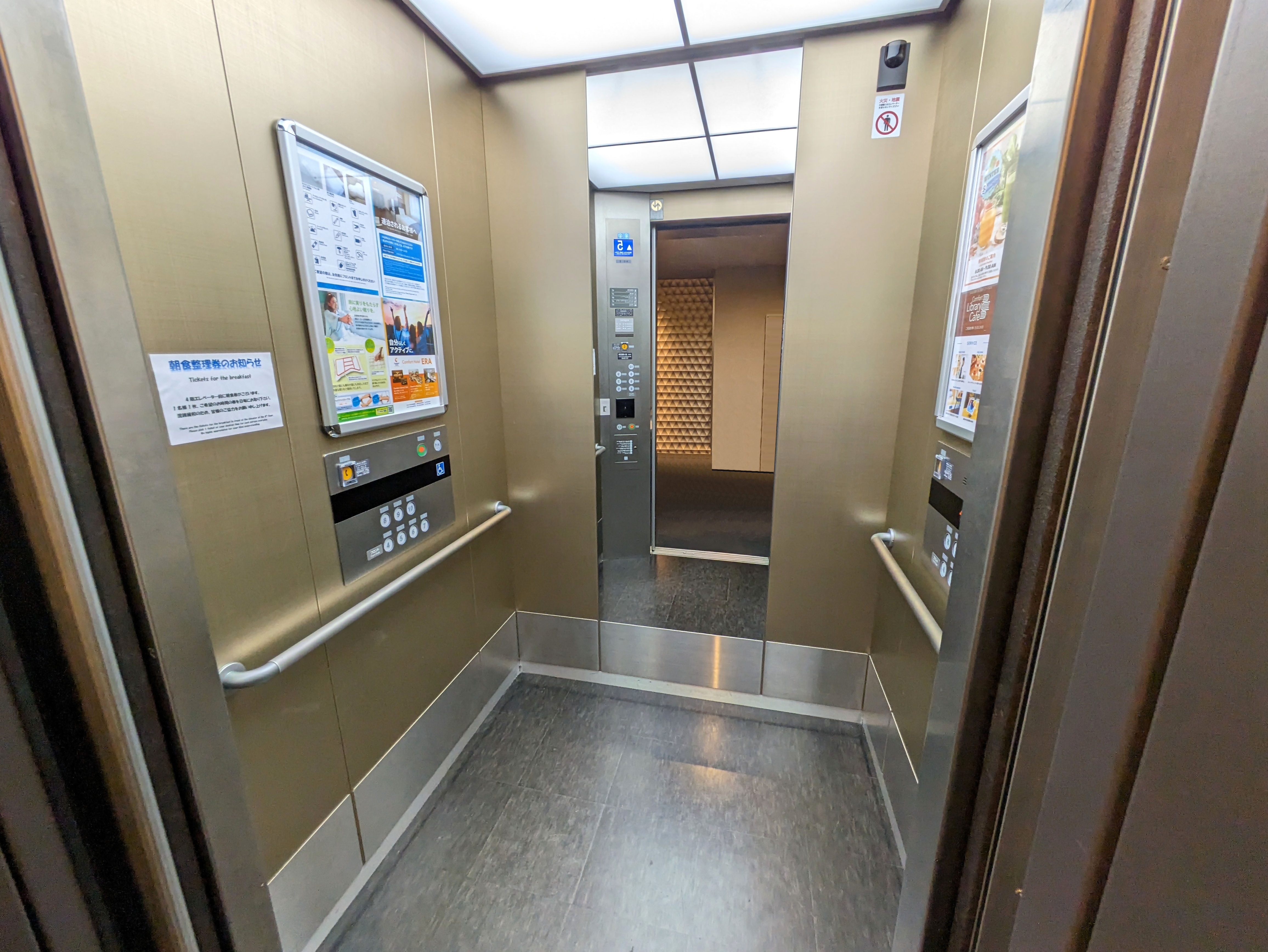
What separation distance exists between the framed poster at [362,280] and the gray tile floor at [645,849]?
4.87 feet

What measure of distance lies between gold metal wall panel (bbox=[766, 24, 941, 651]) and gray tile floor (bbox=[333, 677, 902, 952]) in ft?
1.96

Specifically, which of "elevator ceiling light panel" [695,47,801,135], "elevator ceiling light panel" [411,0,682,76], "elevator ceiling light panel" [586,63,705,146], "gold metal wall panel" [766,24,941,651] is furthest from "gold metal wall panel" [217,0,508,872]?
"gold metal wall panel" [766,24,941,651]

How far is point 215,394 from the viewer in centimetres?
108

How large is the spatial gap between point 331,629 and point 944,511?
178 cm

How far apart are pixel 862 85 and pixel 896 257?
0.60 m

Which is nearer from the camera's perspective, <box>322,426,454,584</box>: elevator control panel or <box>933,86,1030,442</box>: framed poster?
<box>933,86,1030,442</box>: framed poster

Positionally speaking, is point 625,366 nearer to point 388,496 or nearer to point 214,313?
point 388,496

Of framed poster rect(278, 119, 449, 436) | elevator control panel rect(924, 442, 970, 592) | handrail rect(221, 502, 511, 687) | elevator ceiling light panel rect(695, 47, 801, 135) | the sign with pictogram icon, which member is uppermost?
elevator ceiling light panel rect(695, 47, 801, 135)

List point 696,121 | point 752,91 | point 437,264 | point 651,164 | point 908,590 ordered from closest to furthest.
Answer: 1. point 908,590
2. point 437,264
3. point 752,91
4. point 696,121
5. point 651,164

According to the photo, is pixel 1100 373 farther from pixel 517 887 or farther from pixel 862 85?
pixel 517 887

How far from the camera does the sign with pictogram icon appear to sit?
5.61ft

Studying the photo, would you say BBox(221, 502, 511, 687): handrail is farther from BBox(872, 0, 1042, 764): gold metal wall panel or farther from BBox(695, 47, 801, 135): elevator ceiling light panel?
BBox(695, 47, 801, 135): elevator ceiling light panel

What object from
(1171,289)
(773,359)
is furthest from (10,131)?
(773,359)

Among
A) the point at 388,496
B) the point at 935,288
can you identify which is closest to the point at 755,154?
the point at 935,288
